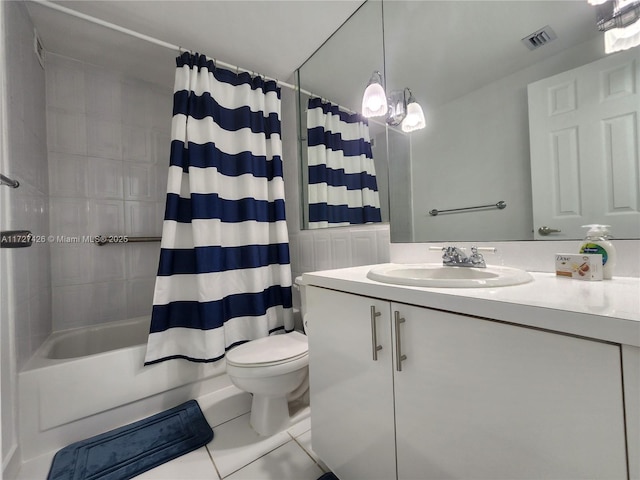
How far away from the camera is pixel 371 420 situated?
0.78 meters

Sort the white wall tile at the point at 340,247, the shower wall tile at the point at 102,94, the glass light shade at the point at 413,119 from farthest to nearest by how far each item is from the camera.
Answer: the shower wall tile at the point at 102,94 → the white wall tile at the point at 340,247 → the glass light shade at the point at 413,119

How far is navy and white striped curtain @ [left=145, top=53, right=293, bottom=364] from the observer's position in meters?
1.43

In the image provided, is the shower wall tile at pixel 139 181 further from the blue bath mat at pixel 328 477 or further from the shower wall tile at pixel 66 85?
the blue bath mat at pixel 328 477

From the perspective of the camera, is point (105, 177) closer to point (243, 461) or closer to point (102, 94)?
point (102, 94)

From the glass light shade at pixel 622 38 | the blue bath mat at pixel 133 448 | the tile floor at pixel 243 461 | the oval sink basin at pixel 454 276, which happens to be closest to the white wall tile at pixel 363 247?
the oval sink basin at pixel 454 276

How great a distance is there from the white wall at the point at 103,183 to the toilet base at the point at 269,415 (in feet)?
4.13

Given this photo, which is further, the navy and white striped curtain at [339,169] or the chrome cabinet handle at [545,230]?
the navy and white striped curtain at [339,169]

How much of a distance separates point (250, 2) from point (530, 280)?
5.79 ft

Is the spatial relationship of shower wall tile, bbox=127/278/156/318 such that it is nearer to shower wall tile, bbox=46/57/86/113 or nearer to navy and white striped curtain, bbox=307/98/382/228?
Result: shower wall tile, bbox=46/57/86/113

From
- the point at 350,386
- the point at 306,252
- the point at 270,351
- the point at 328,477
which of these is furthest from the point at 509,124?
the point at 328,477

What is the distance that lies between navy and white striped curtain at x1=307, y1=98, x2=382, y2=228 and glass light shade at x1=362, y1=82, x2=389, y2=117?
0.35 feet

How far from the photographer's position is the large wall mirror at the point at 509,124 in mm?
773

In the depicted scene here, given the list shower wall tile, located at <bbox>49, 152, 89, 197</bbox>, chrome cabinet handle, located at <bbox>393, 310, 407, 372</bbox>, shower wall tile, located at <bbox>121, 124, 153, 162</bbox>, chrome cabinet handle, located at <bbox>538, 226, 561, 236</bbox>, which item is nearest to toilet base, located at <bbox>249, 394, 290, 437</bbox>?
chrome cabinet handle, located at <bbox>393, 310, 407, 372</bbox>

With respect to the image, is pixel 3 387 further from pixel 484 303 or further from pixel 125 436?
pixel 484 303
